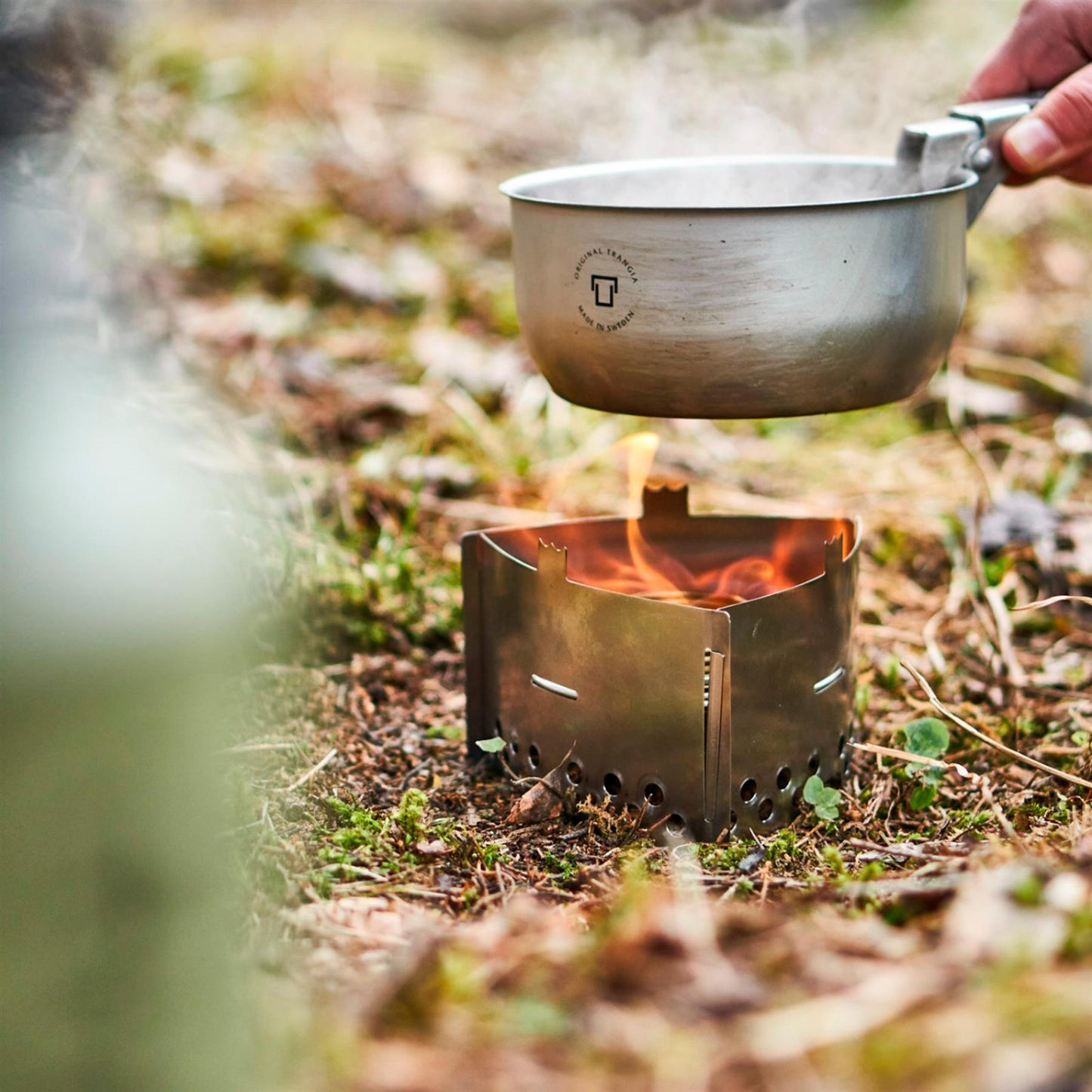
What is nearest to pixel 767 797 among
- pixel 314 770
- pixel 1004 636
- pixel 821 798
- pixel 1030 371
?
pixel 821 798

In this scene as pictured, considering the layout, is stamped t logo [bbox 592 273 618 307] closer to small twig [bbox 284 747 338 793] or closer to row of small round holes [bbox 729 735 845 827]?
row of small round holes [bbox 729 735 845 827]

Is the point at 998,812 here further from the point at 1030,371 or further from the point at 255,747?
the point at 1030,371

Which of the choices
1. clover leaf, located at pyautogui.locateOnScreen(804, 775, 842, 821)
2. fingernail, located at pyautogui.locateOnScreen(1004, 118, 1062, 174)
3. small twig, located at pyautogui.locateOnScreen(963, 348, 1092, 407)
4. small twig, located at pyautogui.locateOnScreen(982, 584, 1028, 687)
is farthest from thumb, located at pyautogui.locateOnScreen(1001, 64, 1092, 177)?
small twig, located at pyautogui.locateOnScreen(963, 348, 1092, 407)

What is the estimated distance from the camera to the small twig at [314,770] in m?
1.76

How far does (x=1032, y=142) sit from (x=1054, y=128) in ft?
0.13

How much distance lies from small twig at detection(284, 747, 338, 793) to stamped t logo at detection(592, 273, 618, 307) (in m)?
0.75

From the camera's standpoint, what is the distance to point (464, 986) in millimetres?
1084

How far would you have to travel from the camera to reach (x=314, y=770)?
5.97 ft

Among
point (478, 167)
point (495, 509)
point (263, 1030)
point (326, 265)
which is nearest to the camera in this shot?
point (263, 1030)

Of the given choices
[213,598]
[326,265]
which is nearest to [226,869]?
[213,598]

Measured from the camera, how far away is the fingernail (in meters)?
1.73

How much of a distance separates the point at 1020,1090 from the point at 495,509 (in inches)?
81.3

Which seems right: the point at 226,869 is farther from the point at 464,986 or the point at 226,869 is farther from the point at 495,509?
the point at 495,509

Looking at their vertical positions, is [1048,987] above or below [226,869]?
above
